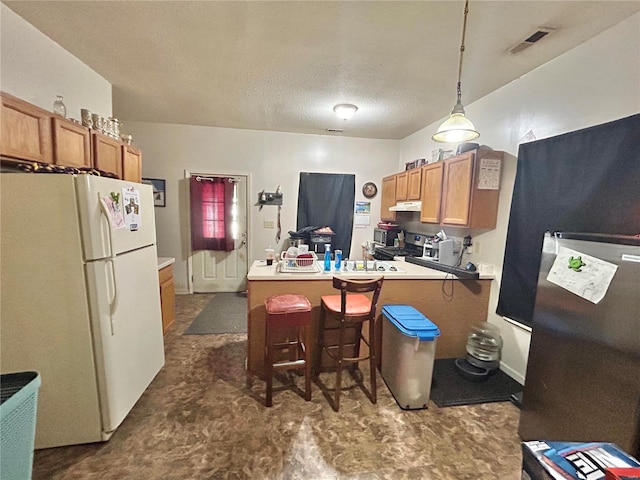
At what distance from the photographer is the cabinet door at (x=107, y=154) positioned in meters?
2.31

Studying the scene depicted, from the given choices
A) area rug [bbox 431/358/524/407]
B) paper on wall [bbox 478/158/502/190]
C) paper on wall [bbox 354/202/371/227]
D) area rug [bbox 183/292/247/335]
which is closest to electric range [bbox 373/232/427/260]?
paper on wall [bbox 354/202/371/227]

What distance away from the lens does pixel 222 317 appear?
12.0 ft

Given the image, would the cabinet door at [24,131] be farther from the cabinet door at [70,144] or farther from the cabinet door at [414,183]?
the cabinet door at [414,183]

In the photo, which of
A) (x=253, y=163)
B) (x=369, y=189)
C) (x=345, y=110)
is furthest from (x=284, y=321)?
(x=369, y=189)

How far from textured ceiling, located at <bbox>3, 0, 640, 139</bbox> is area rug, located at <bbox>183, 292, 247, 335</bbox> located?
2.67 m

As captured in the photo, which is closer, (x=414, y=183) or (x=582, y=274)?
(x=582, y=274)

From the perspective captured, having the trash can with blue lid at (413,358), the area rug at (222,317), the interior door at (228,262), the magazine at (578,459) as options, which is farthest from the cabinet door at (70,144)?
the magazine at (578,459)

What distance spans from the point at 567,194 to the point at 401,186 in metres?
2.13

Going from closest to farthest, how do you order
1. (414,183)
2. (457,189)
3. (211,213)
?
1. (457,189)
2. (414,183)
3. (211,213)

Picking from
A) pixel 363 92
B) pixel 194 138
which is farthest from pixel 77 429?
pixel 194 138

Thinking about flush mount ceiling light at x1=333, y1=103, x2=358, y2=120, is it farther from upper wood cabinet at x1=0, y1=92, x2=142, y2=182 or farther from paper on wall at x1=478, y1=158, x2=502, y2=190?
upper wood cabinet at x1=0, y1=92, x2=142, y2=182

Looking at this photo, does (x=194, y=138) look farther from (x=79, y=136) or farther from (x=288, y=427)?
(x=288, y=427)

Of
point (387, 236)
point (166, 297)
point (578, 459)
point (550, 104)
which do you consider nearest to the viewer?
point (578, 459)

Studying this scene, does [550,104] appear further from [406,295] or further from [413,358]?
[413,358]
